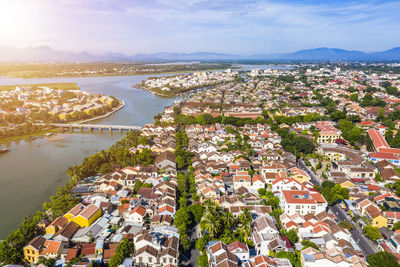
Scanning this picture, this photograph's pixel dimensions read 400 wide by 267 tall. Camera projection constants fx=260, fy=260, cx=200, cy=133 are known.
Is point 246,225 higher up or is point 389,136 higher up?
point 389,136

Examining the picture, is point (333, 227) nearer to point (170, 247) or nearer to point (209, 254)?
point (209, 254)

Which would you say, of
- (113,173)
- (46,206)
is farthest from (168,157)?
(46,206)

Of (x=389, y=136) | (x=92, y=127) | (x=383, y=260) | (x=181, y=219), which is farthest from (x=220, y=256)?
(x=92, y=127)

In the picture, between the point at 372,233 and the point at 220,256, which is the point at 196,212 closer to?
the point at 220,256

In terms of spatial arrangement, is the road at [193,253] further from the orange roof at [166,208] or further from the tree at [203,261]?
the orange roof at [166,208]

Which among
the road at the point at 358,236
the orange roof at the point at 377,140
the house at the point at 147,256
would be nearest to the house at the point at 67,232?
the house at the point at 147,256

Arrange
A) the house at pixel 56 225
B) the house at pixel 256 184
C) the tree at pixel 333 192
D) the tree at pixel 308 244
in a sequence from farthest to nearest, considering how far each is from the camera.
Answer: the house at pixel 256 184, the tree at pixel 333 192, the house at pixel 56 225, the tree at pixel 308 244

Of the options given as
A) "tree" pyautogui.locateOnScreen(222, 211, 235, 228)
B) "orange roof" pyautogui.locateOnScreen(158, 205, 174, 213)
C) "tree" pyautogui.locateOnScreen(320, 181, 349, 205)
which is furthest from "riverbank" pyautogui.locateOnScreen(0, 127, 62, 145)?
"tree" pyautogui.locateOnScreen(320, 181, 349, 205)
